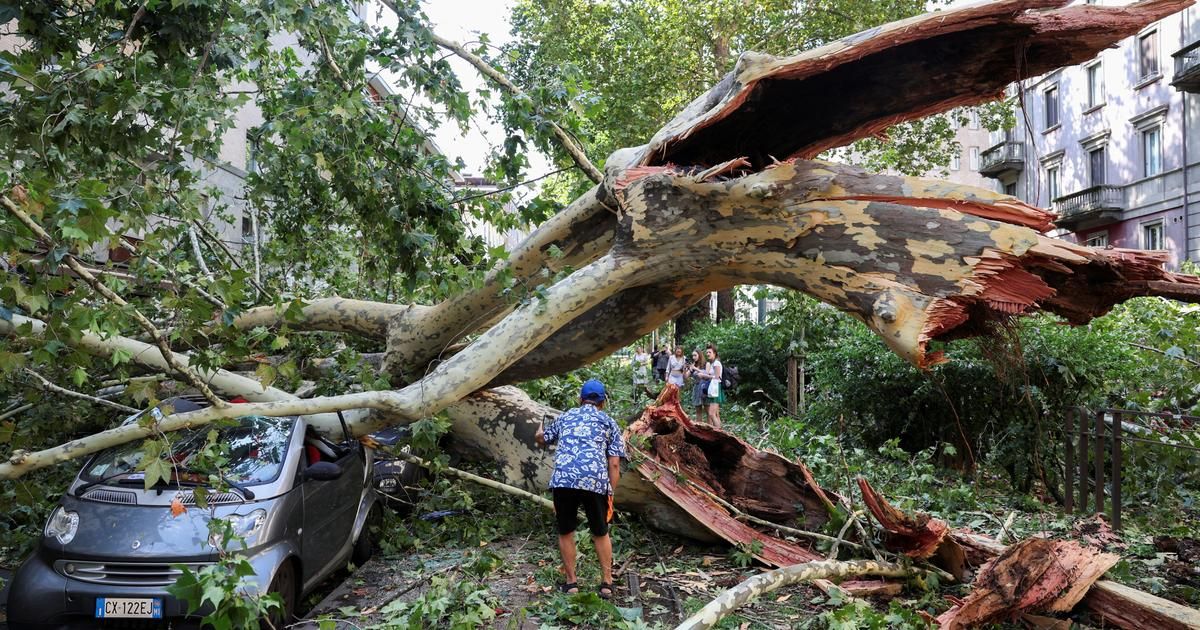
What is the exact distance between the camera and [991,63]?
4.74m

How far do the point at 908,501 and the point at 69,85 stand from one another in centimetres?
703

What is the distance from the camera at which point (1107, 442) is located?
7.80 meters

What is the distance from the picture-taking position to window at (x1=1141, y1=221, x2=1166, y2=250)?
24.2 m

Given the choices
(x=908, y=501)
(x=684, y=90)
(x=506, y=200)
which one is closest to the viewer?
(x=908, y=501)

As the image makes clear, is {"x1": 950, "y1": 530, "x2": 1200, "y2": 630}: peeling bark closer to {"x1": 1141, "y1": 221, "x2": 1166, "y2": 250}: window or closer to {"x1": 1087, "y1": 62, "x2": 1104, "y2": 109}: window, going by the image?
{"x1": 1141, "y1": 221, "x2": 1166, "y2": 250}: window

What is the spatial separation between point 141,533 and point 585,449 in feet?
8.85

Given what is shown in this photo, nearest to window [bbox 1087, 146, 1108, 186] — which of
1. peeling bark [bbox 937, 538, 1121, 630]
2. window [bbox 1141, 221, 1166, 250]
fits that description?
window [bbox 1141, 221, 1166, 250]

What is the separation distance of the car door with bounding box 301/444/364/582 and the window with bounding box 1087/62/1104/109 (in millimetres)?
28761

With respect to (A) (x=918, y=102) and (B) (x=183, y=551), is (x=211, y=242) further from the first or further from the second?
(A) (x=918, y=102)

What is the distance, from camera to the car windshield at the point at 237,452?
16.9ft

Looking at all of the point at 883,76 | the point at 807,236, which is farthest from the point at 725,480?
the point at 883,76

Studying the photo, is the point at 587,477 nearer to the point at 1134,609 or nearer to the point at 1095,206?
the point at 1134,609

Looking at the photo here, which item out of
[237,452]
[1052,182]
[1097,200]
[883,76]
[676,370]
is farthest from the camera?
[1052,182]

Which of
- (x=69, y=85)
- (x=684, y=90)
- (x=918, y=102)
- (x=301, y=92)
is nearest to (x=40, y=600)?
(x=69, y=85)
